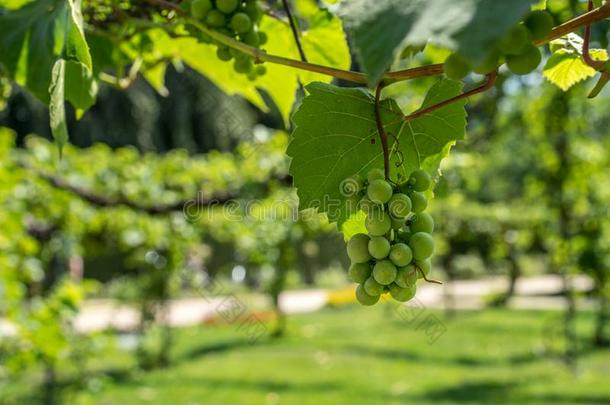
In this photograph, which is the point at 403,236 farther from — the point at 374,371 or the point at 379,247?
the point at 374,371

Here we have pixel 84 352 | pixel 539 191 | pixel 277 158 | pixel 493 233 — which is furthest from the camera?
pixel 493 233

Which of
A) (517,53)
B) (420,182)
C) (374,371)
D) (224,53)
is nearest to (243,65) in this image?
(224,53)

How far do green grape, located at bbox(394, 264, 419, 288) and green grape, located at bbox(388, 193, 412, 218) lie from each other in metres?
0.04

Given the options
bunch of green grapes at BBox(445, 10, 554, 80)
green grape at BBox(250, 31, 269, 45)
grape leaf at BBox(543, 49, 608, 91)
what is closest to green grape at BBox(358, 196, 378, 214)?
bunch of green grapes at BBox(445, 10, 554, 80)

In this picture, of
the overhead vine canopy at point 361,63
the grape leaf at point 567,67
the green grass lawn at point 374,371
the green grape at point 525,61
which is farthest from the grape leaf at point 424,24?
the green grass lawn at point 374,371

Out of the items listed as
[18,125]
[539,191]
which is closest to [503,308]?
[539,191]

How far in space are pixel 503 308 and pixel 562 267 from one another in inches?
198

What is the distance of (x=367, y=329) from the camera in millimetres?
8664

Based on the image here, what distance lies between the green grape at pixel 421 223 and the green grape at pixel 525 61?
15 centimetres

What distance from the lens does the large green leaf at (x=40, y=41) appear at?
1.75 feet

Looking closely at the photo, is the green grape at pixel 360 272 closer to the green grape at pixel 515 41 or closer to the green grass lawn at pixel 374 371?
the green grape at pixel 515 41

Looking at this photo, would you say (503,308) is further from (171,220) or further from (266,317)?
(171,220)

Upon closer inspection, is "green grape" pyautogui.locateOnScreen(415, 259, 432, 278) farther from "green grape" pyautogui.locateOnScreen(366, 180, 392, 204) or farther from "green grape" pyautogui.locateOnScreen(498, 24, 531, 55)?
"green grape" pyautogui.locateOnScreen(498, 24, 531, 55)

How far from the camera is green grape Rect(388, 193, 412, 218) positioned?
0.49m
